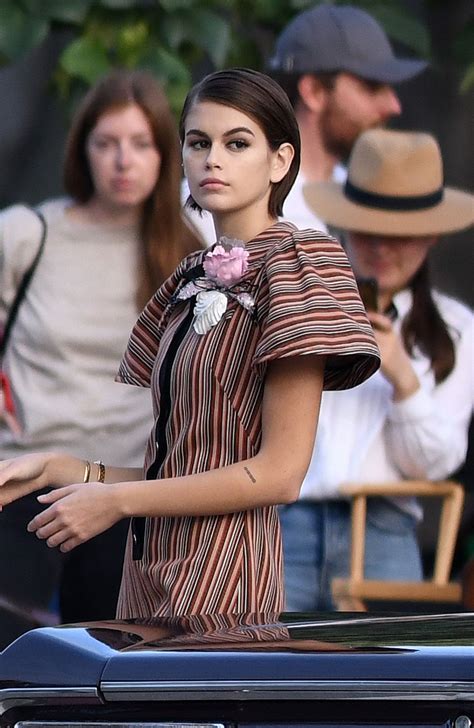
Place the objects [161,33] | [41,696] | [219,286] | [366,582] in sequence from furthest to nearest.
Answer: [161,33]
[366,582]
[219,286]
[41,696]

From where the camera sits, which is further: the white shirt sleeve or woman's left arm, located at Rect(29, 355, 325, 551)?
the white shirt sleeve

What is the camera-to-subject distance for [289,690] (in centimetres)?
183

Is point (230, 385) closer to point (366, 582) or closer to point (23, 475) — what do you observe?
point (23, 475)

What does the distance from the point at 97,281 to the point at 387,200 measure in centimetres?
87

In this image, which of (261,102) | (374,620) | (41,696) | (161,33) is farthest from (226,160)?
(161,33)

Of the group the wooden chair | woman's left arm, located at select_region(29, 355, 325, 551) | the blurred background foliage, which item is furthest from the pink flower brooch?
the blurred background foliage

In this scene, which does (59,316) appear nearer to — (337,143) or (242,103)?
(337,143)

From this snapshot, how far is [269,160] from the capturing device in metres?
2.54

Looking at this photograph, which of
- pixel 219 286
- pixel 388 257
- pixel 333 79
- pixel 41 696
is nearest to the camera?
pixel 41 696

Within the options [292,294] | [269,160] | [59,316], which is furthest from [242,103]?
[59,316]

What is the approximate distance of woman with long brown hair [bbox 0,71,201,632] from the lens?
13.9ft

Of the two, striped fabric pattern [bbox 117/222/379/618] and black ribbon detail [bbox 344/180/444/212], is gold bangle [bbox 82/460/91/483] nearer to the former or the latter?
striped fabric pattern [bbox 117/222/379/618]

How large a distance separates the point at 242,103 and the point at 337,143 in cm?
239

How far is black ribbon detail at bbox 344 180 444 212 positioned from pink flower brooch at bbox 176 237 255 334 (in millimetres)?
2116
